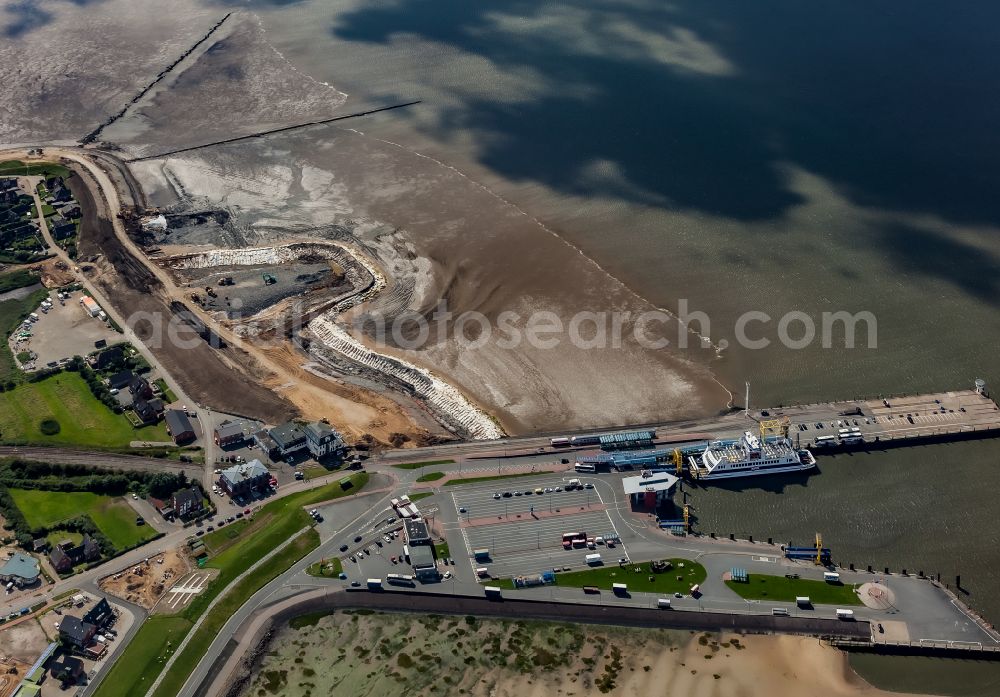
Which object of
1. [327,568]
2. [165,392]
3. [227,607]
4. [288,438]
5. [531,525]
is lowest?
[227,607]

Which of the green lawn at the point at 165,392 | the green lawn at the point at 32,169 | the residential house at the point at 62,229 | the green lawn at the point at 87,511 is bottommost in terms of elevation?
the green lawn at the point at 87,511

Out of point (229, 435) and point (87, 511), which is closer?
point (87, 511)

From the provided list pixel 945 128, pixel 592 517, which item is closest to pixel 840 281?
pixel 945 128

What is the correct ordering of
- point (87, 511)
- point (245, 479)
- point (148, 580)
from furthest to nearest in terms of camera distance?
1. point (245, 479)
2. point (87, 511)
3. point (148, 580)

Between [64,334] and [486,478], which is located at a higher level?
[486,478]

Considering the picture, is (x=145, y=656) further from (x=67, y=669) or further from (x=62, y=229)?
(x=62, y=229)

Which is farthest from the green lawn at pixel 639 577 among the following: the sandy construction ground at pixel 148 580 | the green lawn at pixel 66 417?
the green lawn at pixel 66 417

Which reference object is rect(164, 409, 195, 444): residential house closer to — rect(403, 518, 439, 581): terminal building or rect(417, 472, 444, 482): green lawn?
rect(417, 472, 444, 482): green lawn

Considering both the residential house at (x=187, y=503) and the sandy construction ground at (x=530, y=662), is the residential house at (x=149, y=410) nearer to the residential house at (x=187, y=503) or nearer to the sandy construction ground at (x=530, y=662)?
the residential house at (x=187, y=503)

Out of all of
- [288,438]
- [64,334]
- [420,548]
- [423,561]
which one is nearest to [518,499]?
[420,548]
